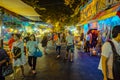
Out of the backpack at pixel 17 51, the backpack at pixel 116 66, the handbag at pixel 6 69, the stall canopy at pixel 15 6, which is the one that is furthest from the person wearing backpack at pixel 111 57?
the stall canopy at pixel 15 6

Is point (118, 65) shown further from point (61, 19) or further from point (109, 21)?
point (61, 19)

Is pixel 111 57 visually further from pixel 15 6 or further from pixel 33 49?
pixel 15 6

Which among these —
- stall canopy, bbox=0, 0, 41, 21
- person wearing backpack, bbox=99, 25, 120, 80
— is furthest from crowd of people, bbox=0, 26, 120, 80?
stall canopy, bbox=0, 0, 41, 21

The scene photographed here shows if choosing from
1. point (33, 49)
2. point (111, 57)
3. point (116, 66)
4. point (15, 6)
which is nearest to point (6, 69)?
point (111, 57)

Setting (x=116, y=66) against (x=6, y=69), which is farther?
(x=6, y=69)

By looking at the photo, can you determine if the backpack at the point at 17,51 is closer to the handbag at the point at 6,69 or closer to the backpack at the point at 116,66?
the handbag at the point at 6,69

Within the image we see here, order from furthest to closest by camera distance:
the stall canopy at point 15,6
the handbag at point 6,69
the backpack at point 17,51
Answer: the stall canopy at point 15,6
the backpack at point 17,51
the handbag at point 6,69

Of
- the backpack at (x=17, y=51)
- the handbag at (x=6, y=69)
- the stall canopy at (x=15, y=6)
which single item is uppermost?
the stall canopy at (x=15, y=6)

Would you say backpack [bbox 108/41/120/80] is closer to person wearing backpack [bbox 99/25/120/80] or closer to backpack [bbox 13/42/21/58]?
person wearing backpack [bbox 99/25/120/80]

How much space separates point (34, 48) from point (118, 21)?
599cm

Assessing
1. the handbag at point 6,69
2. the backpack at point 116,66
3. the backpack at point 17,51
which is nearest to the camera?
the backpack at point 116,66

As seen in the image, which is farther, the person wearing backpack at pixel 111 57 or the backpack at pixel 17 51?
the backpack at pixel 17 51

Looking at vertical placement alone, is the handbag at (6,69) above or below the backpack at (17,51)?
below

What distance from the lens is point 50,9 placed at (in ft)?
151
